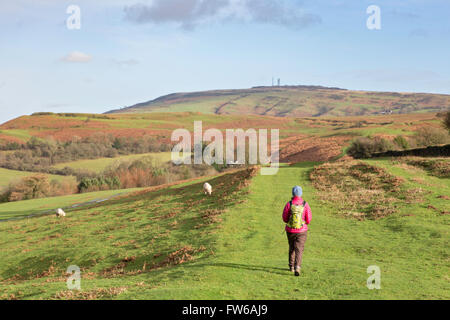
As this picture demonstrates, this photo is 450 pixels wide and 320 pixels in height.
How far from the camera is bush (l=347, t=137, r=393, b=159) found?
47478 millimetres

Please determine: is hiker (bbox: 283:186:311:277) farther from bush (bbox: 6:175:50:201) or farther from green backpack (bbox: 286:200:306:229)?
bush (bbox: 6:175:50:201)

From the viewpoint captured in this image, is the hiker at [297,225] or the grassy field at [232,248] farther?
the hiker at [297,225]

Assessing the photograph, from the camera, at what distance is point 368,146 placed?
48.0 meters

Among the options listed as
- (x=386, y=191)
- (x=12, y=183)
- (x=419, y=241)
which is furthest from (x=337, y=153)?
(x=12, y=183)

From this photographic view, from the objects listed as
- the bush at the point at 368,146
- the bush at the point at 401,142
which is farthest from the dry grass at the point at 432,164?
the bush at the point at 401,142

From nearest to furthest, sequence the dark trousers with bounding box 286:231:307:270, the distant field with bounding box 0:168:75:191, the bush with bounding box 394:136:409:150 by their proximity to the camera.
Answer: the dark trousers with bounding box 286:231:307:270, the bush with bounding box 394:136:409:150, the distant field with bounding box 0:168:75:191

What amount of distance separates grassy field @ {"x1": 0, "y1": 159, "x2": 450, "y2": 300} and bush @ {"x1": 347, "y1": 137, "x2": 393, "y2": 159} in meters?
15.2

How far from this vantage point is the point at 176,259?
1805 centimetres

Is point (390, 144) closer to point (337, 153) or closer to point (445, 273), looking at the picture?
point (337, 153)

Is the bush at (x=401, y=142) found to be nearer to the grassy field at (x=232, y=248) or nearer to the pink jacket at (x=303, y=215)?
the grassy field at (x=232, y=248)

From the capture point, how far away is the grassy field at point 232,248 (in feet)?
38.6

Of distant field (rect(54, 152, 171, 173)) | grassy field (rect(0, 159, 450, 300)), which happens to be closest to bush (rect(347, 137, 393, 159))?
Result: grassy field (rect(0, 159, 450, 300))

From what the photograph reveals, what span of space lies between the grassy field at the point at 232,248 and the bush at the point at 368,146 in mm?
15176

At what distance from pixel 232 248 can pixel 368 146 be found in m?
34.8
